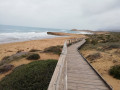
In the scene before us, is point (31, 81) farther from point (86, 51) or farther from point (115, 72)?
point (86, 51)

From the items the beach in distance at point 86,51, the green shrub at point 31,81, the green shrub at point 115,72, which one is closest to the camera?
the green shrub at point 31,81

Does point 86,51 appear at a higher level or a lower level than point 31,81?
lower

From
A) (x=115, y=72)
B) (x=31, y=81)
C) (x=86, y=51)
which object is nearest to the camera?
(x=31, y=81)

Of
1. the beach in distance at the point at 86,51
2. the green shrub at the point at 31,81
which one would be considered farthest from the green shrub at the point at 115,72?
the green shrub at the point at 31,81

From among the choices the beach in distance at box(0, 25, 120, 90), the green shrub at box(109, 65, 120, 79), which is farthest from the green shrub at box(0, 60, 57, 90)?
the green shrub at box(109, 65, 120, 79)

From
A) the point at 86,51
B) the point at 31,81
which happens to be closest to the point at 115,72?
the point at 31,81

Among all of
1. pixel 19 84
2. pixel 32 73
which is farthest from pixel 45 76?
pixel 19 84

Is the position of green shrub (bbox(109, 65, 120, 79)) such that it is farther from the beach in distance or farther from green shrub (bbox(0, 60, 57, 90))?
green shrub (bbox(0, 60, 57, 90))

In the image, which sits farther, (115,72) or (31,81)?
(115,72)

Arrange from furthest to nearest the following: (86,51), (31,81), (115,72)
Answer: (86,51) → (115,72) → (31,81)

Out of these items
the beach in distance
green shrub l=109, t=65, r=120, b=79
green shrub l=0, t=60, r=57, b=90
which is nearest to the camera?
green shrub l=0, t=60, r=57, b=90

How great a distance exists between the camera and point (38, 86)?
150 inches

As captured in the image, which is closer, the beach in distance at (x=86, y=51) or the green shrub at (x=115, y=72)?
the green shrub at (x=115, y=72)

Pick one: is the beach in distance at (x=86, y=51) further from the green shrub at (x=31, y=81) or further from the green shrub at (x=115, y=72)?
the green shrub at (x=31, y=81)
